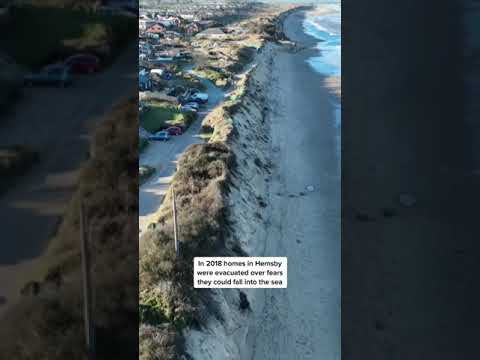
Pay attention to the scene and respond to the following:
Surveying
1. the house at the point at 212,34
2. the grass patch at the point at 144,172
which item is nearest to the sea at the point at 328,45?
the house at the point at 212,34

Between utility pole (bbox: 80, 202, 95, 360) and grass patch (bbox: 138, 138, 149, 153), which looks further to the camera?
grass patch (bbox: 138, 138, 149, 153)

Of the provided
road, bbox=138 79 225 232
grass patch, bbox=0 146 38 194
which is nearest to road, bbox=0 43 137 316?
grass patch, bbox=0 146 38 194

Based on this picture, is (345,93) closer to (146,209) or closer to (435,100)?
(435,100)

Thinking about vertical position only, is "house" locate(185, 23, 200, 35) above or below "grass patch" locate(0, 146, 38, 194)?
above

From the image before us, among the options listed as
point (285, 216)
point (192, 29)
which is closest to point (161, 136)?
point (192, 29)

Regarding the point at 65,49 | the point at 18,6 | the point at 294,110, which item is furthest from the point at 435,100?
the point at 18,6

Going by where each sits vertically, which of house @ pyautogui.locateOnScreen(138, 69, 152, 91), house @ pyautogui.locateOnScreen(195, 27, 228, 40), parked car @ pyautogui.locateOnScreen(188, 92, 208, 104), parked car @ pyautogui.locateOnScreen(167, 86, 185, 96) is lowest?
parked car @ pyautogui.locateOnScreen(188, 92, 208, 104)

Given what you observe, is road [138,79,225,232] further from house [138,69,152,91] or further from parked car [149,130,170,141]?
house [138,69,152,91]
